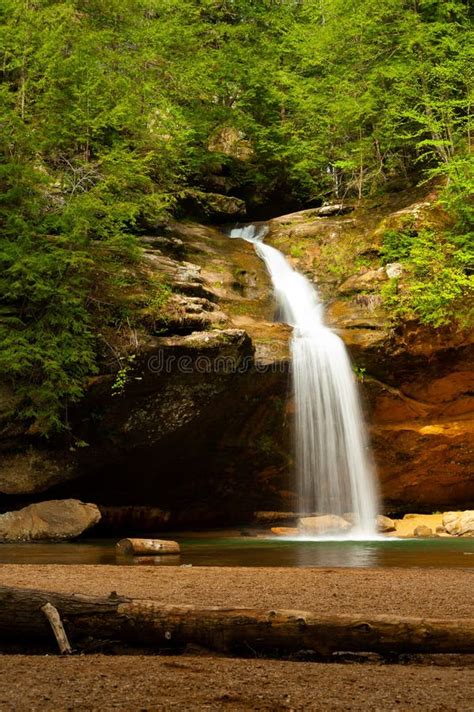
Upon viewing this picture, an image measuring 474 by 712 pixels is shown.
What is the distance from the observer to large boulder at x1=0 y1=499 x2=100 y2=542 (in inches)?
596

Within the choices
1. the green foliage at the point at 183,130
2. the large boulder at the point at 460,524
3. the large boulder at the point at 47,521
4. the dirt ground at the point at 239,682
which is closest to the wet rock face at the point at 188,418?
the large boulder at the point at 47,521

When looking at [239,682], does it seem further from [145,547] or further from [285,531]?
[285,531]

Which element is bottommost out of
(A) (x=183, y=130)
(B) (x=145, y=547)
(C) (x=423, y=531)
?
(C) (x=423, y=531)

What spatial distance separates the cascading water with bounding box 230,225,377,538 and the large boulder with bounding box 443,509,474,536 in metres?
1.86

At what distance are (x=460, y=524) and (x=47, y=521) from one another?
9921 mm

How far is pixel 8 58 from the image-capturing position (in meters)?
19.0

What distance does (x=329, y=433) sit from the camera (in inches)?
714

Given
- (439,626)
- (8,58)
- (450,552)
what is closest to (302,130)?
(8,58)

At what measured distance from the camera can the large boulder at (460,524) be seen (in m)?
17.1

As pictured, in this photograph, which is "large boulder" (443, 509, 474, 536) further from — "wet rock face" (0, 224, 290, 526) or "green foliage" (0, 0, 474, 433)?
"green foliage" (0, 0, 474, 433)

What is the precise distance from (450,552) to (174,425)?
6928mm

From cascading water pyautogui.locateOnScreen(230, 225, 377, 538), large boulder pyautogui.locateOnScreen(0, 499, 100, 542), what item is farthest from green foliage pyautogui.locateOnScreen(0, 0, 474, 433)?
cascading water pyautogui.locateOnScreen(230, 225, 377, 538)

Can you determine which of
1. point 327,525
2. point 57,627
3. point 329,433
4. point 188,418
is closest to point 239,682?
point 57,627

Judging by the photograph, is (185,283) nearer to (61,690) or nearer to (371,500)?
(371,500)
